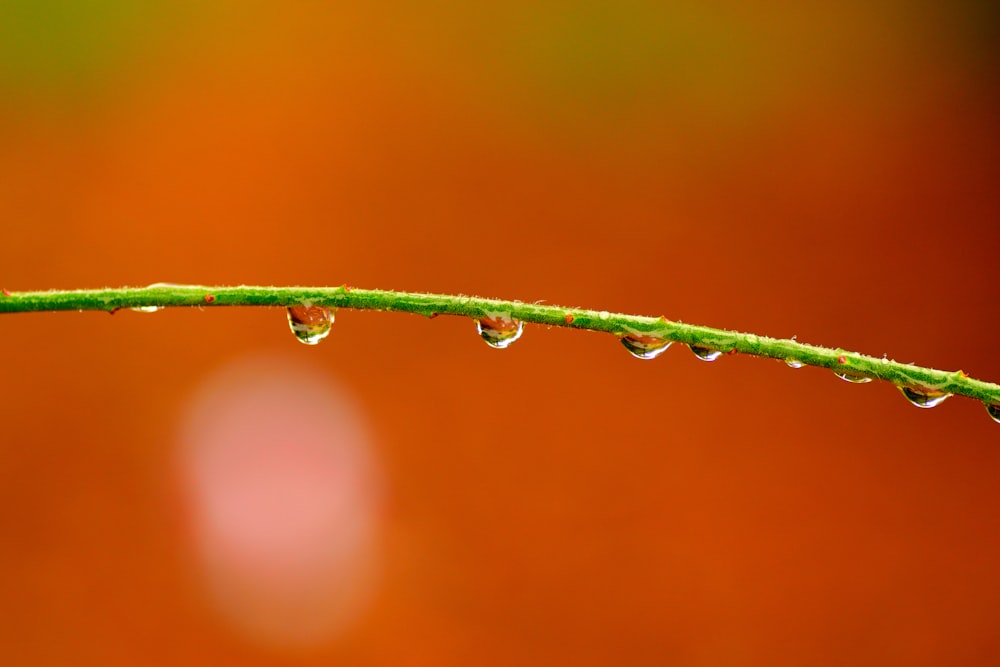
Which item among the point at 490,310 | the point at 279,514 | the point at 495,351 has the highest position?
the point at 495,351

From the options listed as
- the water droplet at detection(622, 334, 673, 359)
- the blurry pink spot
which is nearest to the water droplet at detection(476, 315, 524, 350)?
the water droplet at detection(622, 334, 673, 359)

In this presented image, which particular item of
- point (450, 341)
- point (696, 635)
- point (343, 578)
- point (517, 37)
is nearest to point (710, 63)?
point (517, 37)

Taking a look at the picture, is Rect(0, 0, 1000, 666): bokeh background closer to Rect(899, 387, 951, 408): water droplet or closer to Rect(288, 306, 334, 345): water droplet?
Rect(288, 306, 334, 345): water droplet

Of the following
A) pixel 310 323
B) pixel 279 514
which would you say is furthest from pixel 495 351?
pixel 310 323

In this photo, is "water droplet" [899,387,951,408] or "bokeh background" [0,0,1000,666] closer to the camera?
"water droplet" [899,387,951,408]

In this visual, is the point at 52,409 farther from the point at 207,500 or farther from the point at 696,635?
the point at 696,635

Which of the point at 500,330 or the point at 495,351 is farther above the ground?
the point at 495,351

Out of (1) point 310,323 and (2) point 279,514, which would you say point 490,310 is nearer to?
(1) point 310,323
